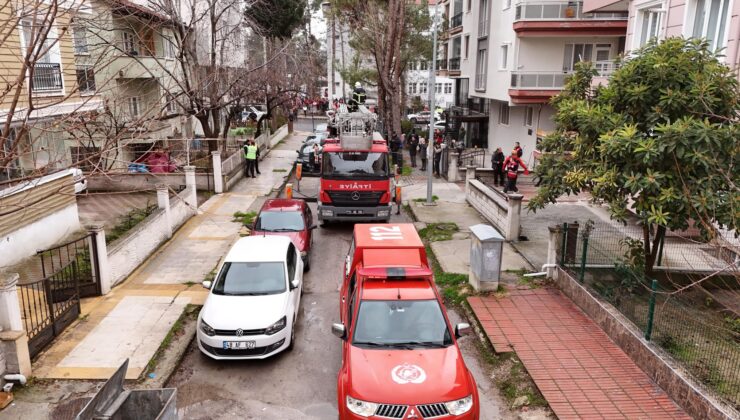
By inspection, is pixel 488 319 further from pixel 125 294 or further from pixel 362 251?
pixel 125 294

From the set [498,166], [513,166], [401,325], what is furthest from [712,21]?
[401,325]

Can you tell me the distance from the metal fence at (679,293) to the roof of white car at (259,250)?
580cm

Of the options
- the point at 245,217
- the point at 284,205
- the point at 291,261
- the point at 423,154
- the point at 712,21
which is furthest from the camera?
the point at 423,154

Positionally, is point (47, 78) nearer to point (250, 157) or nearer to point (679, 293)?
point (250, 157)

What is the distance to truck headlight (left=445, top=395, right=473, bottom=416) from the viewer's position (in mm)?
6227

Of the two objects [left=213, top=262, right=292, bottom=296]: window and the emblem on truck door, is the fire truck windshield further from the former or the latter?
the emblem on truck door

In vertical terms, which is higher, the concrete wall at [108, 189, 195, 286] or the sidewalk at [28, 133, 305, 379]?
the concrete wall at [108, 189, 195, 286]

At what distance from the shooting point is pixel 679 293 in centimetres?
962

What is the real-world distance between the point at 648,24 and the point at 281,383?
13.7m

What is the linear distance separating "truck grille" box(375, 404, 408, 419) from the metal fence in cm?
358

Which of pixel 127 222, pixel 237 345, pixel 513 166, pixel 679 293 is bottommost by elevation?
pixel 237 345

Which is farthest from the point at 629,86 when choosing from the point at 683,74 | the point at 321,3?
the point at 321,3

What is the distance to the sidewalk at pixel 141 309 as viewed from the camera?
8391 millimetres

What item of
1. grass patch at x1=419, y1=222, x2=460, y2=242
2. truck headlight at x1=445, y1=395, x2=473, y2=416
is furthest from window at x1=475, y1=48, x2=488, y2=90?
truck headlight at x1=445, y1=395, x2=473, y2=416
